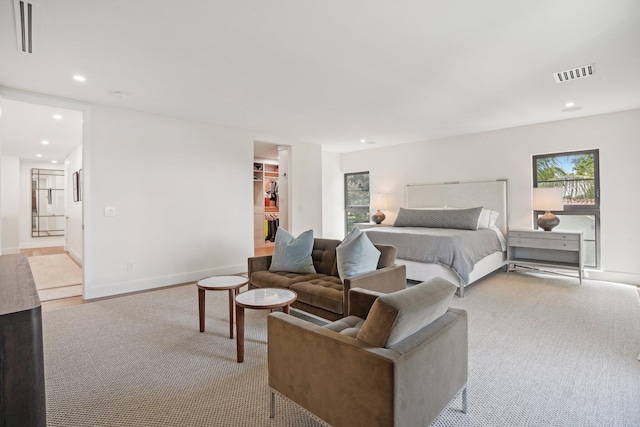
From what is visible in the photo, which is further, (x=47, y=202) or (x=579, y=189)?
(x=47, y=202)

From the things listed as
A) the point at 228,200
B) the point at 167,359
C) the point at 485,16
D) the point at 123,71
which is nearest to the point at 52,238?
the point at 228,200

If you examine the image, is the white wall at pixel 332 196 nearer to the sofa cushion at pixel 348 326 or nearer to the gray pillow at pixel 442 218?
the gray pillow at pixel 442 218

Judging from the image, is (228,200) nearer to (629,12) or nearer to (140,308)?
(140,308)

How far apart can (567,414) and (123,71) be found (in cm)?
430

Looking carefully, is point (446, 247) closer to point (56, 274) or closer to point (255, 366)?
point (255, 366)

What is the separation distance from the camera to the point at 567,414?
1.75 metres

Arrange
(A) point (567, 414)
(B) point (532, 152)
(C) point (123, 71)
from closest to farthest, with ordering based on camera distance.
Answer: (A) point (567, 414) < (C) point (123, 71) < (B) point (532, 152)

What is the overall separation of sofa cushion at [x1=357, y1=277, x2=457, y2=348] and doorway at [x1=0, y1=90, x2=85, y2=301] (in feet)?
14.6

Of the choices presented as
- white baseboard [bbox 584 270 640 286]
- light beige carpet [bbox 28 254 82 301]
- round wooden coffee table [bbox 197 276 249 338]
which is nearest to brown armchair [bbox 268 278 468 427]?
round wooden coffee table [bbox 197 276 249 338]

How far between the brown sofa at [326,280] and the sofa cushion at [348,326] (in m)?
0.44

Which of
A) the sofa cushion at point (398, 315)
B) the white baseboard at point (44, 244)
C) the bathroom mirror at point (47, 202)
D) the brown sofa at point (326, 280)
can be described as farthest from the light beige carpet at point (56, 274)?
the sofa cushion at point (398, 315)

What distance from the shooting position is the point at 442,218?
529cm

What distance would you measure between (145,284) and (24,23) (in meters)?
3.21

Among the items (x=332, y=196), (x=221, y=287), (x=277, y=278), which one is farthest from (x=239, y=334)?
(x=332, y=196)
